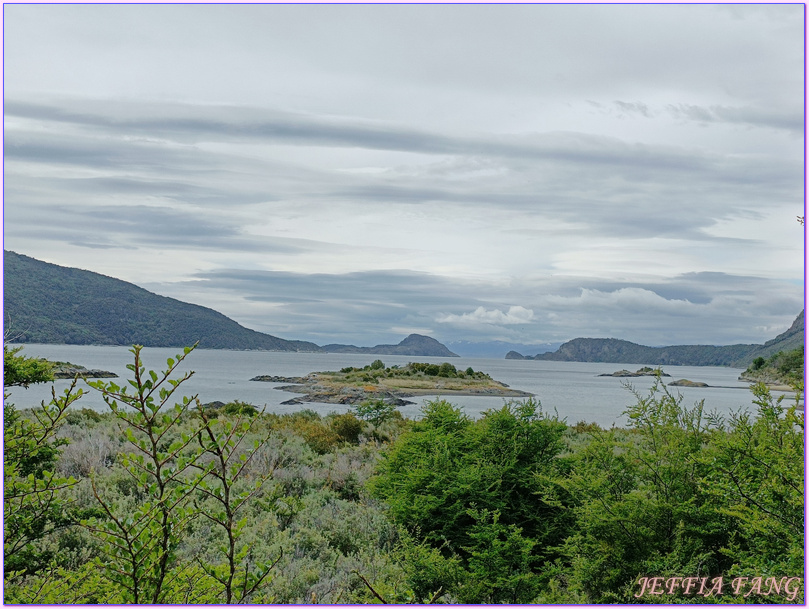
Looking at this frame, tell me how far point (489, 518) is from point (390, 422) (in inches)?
371

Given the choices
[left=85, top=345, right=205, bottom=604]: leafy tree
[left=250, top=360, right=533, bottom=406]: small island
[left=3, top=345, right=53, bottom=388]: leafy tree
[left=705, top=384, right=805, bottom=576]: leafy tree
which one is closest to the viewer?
[left=85, top=345, right=205, bottom=604]: leafy tree

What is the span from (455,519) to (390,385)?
41984mm

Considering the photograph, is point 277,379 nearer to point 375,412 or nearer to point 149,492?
point 375,412

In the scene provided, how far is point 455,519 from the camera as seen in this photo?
6.64 meters

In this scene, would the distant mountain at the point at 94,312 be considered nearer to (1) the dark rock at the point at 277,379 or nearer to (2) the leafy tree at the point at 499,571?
(2) the leafy tree at the point at 499,571

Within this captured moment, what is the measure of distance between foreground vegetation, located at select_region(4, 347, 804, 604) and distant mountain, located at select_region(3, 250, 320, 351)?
4674mm

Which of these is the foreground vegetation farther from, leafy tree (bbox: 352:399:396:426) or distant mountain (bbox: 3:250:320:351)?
leafy tree (bbox: 352:399:396:426)

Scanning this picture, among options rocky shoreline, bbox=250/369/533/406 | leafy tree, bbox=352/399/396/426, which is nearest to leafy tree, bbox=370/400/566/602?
leafy tree, bbox=352/399/396/426

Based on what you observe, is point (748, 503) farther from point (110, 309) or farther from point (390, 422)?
point (110, 309)

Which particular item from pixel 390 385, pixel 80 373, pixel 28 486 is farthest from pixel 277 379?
pixel 80 373

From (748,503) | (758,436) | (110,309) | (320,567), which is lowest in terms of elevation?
(320,567)

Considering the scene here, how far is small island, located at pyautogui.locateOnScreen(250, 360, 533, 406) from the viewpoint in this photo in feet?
131

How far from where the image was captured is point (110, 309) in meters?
14.5

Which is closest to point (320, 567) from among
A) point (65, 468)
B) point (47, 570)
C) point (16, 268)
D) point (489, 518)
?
point (489, 518)
